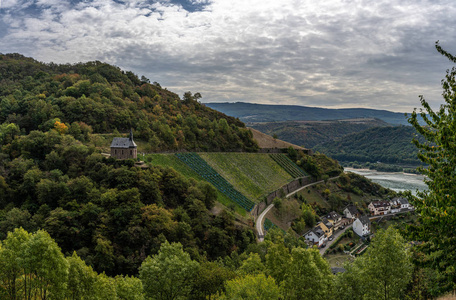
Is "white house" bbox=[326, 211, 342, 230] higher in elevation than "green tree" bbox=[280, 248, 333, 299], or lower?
lower

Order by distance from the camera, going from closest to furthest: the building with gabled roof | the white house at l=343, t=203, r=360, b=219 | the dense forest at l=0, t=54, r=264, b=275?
the dense forest at l=0, t=54, r=264, b=275, the building with gabled roof, the white house at l=343, t=203, r=360, b=219

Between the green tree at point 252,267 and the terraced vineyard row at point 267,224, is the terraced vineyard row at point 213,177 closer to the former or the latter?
the terraced vineyard row at point 267,224

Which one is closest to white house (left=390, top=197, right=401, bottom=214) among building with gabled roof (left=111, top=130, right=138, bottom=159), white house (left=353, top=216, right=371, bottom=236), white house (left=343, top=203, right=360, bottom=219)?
white house (left=343, top=203, right=360, bottom=219)

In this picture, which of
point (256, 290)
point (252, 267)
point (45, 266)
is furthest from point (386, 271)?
point (45, 266)

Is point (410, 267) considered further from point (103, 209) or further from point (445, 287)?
point (103, 209)

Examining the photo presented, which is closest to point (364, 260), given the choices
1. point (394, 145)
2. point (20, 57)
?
point (20, 57)

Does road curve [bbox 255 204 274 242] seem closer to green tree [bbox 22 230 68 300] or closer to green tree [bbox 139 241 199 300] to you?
green tree [bbox 139 241 199 300]
